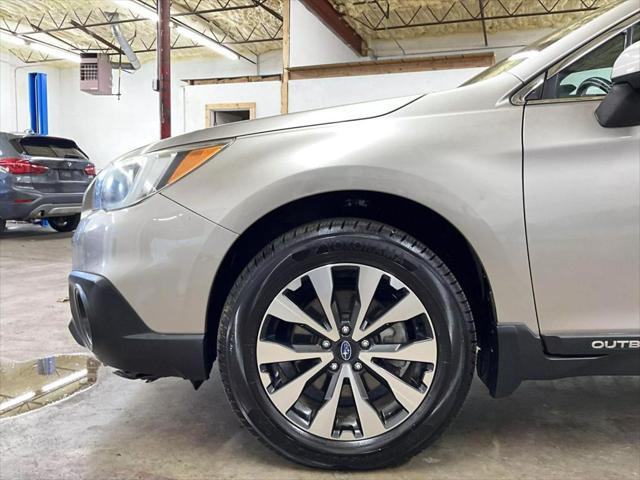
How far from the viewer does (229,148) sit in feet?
5.39

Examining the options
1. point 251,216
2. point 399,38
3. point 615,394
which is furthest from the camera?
point 399,38

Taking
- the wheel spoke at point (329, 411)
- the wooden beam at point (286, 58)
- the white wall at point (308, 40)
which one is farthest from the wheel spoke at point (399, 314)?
the white wall at point (308, 40)

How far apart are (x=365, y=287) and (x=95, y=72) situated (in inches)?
429

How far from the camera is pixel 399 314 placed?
1580 mm

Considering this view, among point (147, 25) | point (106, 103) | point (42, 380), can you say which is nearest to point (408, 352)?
point (42, 380)

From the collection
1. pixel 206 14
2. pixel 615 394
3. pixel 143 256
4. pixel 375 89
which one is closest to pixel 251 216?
pixel 143 256

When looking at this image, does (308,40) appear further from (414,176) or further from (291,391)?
(291,391)

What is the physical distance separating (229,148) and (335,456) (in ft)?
3.18

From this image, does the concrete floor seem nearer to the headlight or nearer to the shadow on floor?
the shadow on floor

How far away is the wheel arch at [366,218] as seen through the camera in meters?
1.66

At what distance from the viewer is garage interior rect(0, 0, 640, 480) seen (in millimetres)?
1767

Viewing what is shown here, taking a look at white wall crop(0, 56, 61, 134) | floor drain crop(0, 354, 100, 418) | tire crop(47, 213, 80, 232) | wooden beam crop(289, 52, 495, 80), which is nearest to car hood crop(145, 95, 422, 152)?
floor drain crop(0, 354, 100, 418)

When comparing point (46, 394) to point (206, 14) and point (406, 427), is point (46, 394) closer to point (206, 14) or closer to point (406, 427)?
point (406, 427)

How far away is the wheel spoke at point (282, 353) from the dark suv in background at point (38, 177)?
6655 mm
